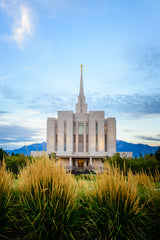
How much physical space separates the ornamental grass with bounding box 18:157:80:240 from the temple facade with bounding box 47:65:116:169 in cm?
3274

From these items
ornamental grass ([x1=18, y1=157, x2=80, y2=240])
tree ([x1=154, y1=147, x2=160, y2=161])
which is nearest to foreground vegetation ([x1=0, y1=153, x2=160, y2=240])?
ornamental grass ([x1=18, y1=157, x2=80, y2=240])

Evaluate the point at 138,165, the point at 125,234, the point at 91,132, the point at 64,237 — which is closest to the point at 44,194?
the point at 64,237

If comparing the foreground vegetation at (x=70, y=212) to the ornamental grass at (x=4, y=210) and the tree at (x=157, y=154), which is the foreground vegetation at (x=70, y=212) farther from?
the tree at (x=157, y=154)

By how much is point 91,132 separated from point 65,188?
3397 cm

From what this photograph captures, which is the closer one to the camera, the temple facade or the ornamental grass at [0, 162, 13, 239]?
the ornamental grass at [0, 162, 13, 239]

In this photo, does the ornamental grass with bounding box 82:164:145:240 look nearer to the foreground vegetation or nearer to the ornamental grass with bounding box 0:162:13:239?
the foreground vegetation

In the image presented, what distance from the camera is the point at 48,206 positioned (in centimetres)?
300

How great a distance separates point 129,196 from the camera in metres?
3.22

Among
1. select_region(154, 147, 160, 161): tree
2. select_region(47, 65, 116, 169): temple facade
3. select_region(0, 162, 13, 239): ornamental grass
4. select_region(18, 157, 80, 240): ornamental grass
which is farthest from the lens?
select_region(47, 65, 116, 169): temple facade

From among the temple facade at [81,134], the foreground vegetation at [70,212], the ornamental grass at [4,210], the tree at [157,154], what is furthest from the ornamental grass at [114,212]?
the temple facade at [81,134]

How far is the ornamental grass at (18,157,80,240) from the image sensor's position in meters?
2.89

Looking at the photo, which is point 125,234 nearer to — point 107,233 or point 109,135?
point 107,233

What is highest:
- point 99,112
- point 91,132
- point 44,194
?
point 99,112

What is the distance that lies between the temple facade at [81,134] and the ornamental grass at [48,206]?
3274 cm
